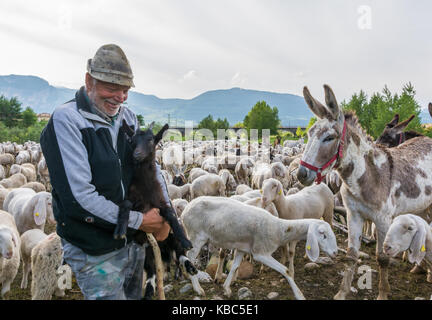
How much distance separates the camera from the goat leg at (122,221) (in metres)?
2.18

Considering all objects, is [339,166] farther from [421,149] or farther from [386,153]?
[421,149]

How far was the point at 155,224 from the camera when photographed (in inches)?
96.7

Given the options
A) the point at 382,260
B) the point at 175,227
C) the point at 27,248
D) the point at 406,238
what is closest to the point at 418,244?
the point at 406,238

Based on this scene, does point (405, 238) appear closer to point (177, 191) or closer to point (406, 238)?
point (406, 238)

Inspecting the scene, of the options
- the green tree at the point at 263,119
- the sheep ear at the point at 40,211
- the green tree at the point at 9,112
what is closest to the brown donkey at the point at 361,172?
the sheep ear at the point at 40,211

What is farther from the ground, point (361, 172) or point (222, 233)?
point (361, 172)

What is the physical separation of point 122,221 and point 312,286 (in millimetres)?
4469

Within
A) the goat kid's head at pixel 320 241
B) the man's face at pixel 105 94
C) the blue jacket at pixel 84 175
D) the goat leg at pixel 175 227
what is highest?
the man's face at pixel 105 94

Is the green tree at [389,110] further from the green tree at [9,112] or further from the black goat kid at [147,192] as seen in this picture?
the green tree at [9,112]

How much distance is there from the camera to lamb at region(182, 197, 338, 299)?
4832 mm

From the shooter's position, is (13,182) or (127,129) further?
(13,182)

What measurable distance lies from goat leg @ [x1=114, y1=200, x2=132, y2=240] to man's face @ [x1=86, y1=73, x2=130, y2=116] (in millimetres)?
766

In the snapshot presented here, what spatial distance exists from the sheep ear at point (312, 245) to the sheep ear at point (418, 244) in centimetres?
122
